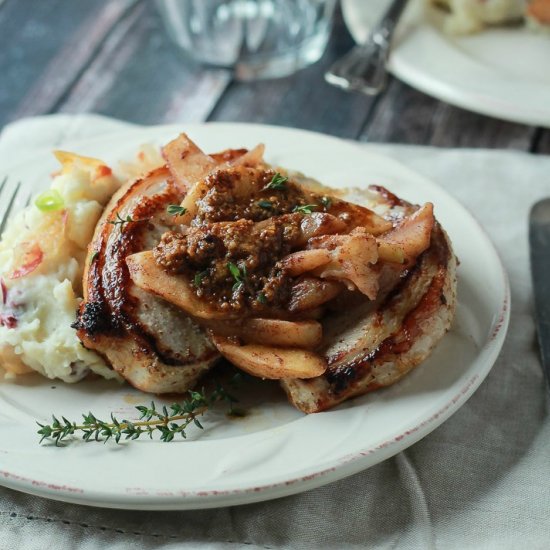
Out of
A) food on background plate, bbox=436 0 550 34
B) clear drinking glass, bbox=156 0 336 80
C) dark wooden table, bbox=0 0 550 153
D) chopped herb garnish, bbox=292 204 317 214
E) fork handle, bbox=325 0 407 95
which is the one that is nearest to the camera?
chopped herb garnish, bbox=292 204 317 214

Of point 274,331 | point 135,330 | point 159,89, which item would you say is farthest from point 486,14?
point 135,330

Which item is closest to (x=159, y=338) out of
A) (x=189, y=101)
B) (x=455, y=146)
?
(x=455, y=146)

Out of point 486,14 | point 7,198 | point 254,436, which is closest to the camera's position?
point 254,436

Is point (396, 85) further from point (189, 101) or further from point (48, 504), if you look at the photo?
point (48, 504)

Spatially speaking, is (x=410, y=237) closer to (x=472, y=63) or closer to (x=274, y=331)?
(x=274, y=331)

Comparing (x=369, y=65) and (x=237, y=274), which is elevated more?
(x=237, y=274)

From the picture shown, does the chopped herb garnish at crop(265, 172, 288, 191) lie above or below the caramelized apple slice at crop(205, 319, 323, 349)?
above

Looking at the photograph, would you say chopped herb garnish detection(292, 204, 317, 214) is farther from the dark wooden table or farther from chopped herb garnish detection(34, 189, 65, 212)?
the dark wooden table

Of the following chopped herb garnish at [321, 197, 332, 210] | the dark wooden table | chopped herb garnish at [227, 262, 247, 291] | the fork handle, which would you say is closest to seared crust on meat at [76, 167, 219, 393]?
chopped herb garnish at [227, 262, 247, 291]
